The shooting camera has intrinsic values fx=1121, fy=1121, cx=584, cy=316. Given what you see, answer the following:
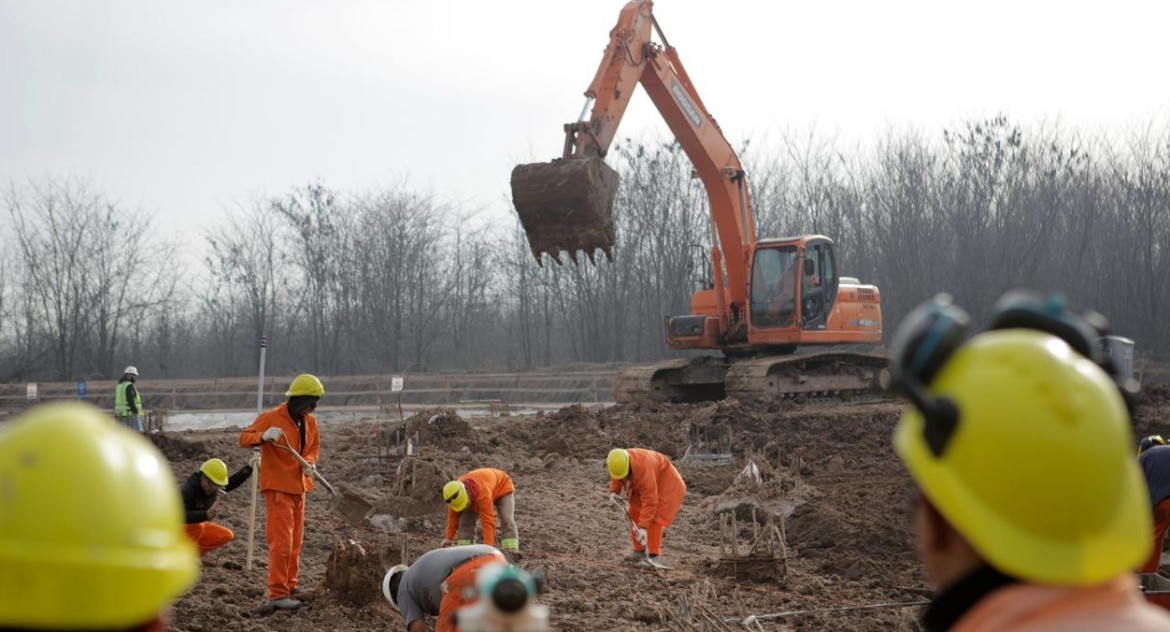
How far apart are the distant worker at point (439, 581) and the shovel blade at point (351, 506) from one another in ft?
12.8

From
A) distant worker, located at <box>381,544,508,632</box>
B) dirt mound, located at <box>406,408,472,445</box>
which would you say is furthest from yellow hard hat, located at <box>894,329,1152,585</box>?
dirt mound, located at <box>406,408,472,445</box>

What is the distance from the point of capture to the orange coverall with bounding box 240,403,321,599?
8.08 meters

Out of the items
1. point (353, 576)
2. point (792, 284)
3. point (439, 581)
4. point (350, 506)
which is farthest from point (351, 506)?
point (792, 284)

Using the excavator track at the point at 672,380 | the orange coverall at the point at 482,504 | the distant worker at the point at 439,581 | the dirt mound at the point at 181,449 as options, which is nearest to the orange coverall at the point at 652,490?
the orange coverall at the point at 482,504

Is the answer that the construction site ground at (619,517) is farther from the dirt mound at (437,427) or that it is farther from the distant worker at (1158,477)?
the distant worker at (1158,477)

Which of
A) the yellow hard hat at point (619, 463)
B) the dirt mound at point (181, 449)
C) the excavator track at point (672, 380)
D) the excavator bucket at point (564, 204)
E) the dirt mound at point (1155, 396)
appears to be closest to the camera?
the yellow hard hat at point (619, 463)

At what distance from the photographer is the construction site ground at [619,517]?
8000 millimetres

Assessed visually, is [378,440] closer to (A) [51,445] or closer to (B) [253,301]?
(A) [51,445]

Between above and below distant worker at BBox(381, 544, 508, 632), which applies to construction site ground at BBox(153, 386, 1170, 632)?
below

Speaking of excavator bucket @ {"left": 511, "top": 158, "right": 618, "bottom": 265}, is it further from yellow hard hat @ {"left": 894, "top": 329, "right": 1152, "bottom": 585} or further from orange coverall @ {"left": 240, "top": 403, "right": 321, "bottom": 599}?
yellow hard hat @ {"left": 894, "top": 329, "right": 1152, "bottom": 585}

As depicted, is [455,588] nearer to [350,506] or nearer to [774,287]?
[350,506]

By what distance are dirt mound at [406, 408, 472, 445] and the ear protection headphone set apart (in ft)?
54.3

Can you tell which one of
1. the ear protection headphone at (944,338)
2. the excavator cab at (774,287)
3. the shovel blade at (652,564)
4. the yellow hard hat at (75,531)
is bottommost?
the shovel blade at (652,564)

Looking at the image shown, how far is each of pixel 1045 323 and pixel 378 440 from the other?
15.5 metres
